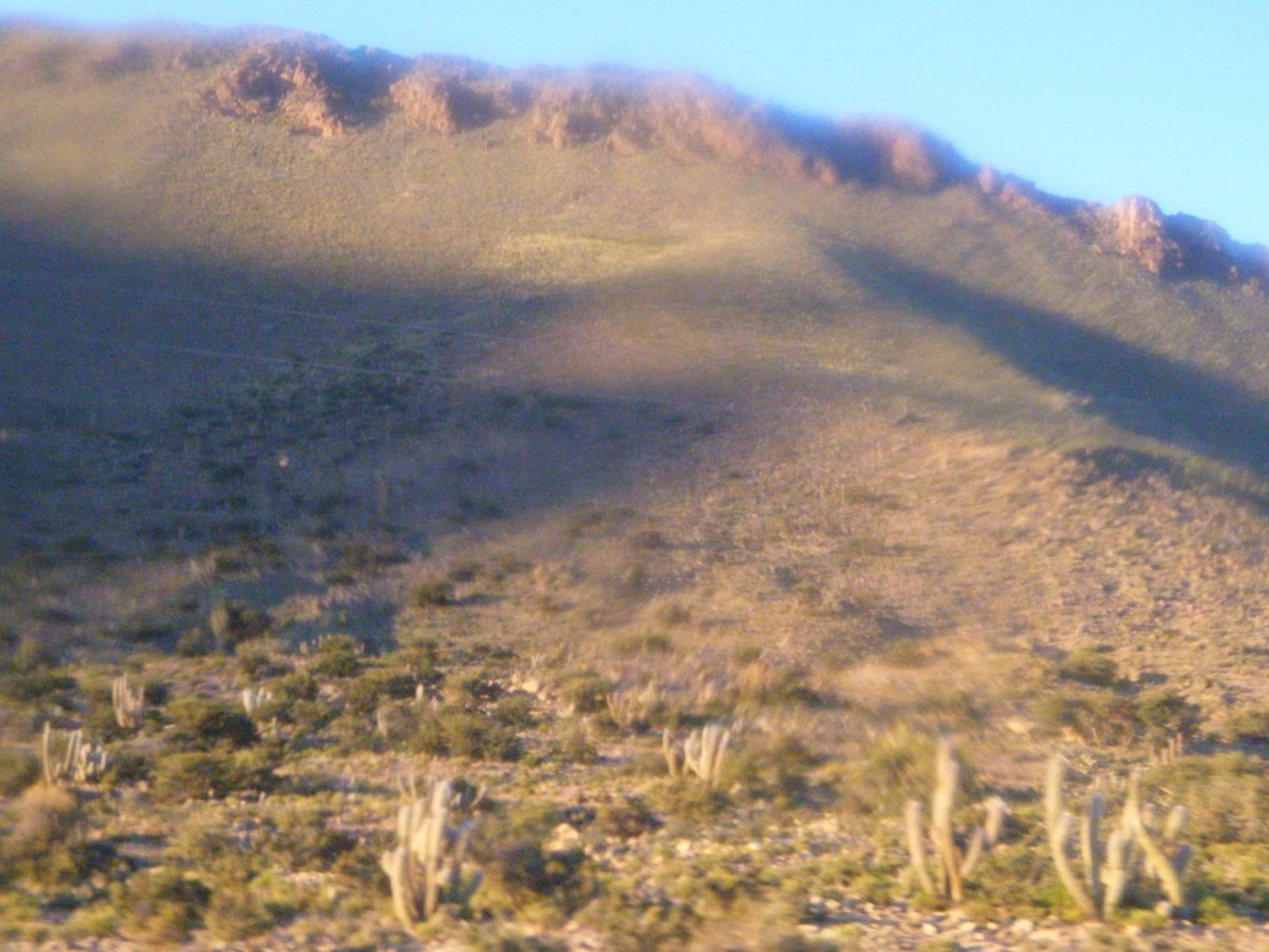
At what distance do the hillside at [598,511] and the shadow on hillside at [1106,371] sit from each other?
0.21 m

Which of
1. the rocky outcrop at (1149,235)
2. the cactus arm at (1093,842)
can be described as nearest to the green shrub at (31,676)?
the cactus arm at (1093,842)

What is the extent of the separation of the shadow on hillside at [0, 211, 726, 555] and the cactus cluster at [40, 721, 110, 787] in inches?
307

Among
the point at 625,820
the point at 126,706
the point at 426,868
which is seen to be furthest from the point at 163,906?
the point at 126,706

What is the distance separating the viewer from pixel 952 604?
60.1ft

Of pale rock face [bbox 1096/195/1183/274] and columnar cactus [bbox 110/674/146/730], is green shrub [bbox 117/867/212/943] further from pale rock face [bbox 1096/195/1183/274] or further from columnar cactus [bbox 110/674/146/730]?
pale rock face [bbox 1096/195/1183/274]

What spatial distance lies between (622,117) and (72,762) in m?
42.9

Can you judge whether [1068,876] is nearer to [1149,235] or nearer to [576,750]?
[576,750]

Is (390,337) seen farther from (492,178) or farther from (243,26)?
(243,26)

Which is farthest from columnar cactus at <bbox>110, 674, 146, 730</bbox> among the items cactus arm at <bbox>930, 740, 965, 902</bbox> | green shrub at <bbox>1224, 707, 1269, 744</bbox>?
green shrub at <bbox>1224, 707, 1269, 744</bbox>

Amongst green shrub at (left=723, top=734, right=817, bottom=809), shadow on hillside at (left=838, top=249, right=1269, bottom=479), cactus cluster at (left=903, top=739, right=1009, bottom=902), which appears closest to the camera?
cactus cluster at (left=903, top=739, right=1009, bottom=902)

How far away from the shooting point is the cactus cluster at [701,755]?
39.9ft

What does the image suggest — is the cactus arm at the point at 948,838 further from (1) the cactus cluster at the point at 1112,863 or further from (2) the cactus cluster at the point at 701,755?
(2) the cactus cluster at the point at 701,755

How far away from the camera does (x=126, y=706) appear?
13836 millimetres

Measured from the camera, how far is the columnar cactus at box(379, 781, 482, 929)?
873 cm
